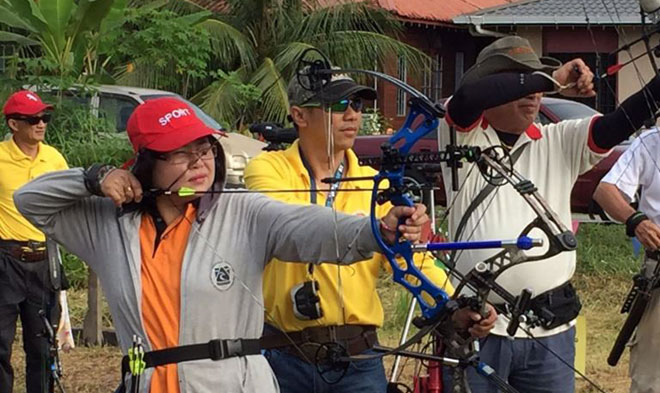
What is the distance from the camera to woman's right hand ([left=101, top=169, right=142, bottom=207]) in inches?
131

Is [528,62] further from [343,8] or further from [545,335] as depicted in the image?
[343,8]

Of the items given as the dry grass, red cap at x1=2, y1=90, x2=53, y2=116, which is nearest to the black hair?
the dry grass

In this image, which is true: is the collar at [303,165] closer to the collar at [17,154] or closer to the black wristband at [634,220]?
the black wristband at [634,220]

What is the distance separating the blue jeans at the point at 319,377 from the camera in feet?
13.1

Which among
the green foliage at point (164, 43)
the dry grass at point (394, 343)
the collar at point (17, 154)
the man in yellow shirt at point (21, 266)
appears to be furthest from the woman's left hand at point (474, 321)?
the green foliage at point (164, 43)

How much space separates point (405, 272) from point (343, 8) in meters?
16.2

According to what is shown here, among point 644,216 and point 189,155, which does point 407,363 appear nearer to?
point 644,216

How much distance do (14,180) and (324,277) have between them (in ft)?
12.7

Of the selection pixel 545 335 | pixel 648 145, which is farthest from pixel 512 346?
pixel 648 145

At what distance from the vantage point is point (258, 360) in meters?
3.37

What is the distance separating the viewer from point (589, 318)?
30.6ft

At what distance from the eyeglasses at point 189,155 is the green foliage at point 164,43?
1260cm

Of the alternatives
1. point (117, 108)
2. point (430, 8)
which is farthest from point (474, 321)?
point (430, 8)

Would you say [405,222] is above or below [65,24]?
above
